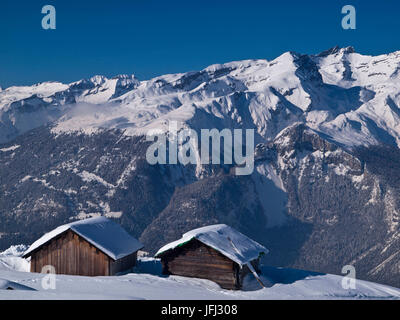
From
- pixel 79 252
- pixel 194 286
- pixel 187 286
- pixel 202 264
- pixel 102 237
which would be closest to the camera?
pixel 187 286

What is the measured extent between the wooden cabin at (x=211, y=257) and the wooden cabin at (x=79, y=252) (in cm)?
355

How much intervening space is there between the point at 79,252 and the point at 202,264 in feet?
29.7

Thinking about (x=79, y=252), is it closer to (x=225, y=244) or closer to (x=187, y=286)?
(x=187, y=286)

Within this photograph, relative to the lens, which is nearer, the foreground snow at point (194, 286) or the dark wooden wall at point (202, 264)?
the foreground snow at point (194, 286)

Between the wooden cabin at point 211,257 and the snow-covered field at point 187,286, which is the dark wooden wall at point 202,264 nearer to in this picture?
the wooden cabin at point 211,257

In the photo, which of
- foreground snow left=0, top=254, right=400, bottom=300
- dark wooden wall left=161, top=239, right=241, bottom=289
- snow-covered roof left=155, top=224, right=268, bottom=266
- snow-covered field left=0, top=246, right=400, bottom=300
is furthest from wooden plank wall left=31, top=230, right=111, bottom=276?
dark wooden wall left=161, top=239, right=241, bottom=289

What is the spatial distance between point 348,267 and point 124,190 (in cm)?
8822

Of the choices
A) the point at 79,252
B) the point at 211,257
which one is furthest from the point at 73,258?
the point at 211,257

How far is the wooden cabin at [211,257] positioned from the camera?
35.8m

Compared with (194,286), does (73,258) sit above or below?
above

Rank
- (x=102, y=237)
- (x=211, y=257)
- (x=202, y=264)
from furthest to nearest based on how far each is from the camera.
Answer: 1. (x=102, y=237)
2. (x=202, y=264)
3. (x=211, y=257)

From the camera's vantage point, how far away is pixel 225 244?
37.1 m

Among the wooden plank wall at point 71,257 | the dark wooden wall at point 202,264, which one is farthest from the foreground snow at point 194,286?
the wooden plank wall at point 71,257

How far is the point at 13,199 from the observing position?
195m
